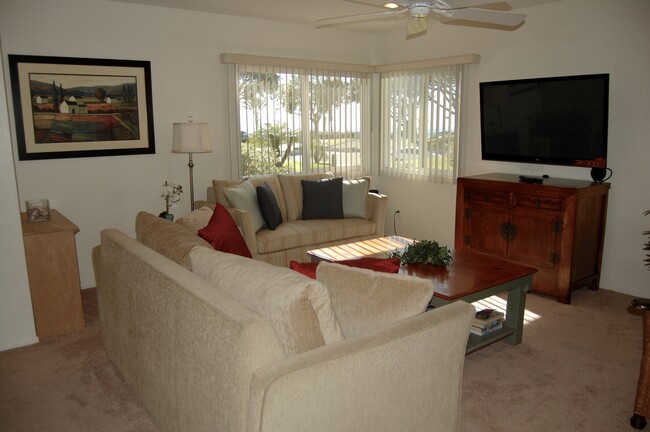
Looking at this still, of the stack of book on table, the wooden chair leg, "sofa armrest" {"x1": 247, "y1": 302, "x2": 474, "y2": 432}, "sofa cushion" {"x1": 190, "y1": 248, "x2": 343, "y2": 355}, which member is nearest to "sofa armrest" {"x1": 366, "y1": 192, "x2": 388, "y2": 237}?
the stack of book on table

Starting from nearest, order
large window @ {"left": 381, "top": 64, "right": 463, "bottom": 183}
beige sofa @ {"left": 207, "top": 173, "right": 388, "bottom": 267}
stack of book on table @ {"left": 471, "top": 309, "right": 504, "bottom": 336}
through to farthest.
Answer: stack of book on table @ {"left": 471, "top": 309, "right": 504, "bottom": 336}, beige sofa @ {"left": 207, "top": 173, "right": 388, "bottom": 267}, large window @ {"left": 381, "top": 64, "right": 463, "bottom": 183}

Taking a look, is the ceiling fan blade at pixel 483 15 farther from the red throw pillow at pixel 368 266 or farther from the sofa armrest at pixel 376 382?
the sofa armrest at pixel 376 382

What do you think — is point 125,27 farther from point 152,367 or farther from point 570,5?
point 570,5

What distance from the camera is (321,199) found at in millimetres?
5055

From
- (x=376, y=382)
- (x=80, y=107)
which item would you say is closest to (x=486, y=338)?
(x=376, y=382)

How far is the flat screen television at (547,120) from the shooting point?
411 cm

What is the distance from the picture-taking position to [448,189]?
5.60 meters

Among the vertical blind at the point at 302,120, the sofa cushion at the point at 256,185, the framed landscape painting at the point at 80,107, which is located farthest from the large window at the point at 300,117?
the framed landscape painting at the point at 80,107

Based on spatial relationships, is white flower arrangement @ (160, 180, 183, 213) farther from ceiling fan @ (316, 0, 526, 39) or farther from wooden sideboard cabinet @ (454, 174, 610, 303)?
wooden sideboard cabinet @ (454, 174, 610, 303)

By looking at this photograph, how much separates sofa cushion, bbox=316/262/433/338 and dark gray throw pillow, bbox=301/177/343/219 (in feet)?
9.93

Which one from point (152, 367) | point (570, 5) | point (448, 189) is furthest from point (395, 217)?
point (152, 367)

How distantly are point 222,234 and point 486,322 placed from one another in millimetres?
1758

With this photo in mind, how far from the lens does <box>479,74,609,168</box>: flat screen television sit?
13.5 ft

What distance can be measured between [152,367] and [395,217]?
434 cm
